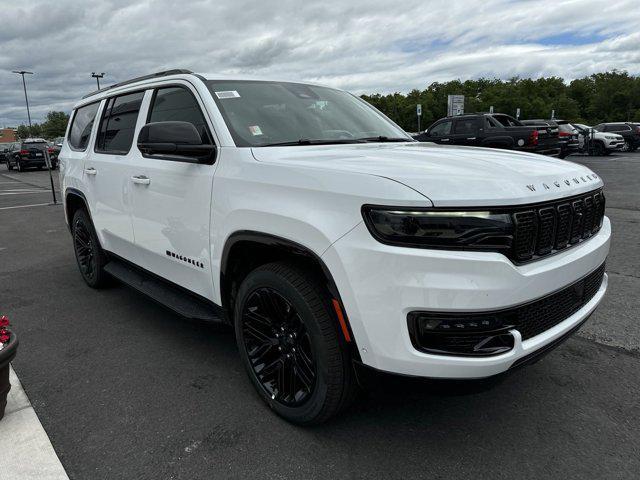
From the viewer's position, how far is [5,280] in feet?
18.5

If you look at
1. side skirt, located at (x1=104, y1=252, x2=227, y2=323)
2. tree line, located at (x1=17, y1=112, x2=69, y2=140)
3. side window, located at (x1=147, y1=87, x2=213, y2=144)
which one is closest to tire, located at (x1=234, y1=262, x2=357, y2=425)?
side skirt, located at (x1=104, y1=252, x2=227, y2=323)

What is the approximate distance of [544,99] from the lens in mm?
73188

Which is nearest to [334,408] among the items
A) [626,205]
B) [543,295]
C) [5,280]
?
[543,295]

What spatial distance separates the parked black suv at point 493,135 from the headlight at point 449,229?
46.0ft

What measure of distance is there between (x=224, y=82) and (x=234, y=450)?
7.20ft

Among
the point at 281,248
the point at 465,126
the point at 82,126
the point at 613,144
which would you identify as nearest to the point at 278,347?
the point at 281,248

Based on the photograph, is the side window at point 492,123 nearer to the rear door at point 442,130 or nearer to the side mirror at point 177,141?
the rear door at point 442,130

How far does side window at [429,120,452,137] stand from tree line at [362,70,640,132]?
131 ft

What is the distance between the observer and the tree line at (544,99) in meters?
66.6

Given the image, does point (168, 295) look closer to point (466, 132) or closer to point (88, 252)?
point (88, 252)

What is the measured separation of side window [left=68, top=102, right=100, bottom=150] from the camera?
4777 mm

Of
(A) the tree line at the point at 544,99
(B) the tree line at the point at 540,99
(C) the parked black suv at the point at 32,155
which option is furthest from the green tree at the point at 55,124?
(C) the parked black suv at the point at 32,155

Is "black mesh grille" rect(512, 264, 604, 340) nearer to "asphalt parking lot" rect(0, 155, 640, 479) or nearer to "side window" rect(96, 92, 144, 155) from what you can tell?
"asphalt parking lot" rect(0, 155, 640, 479)

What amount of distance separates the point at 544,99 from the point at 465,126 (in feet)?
215
